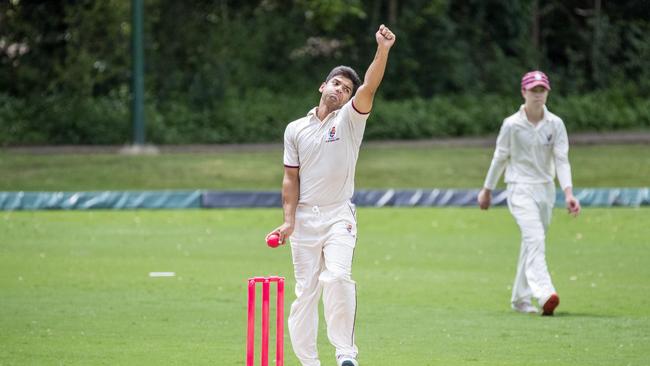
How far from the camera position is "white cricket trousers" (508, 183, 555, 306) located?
12883mm

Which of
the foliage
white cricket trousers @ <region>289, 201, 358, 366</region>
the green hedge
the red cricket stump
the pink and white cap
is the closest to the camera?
the red cricket stump

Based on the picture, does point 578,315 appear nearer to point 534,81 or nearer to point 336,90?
point 534,81

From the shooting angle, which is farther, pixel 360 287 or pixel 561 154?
pixel 360 287

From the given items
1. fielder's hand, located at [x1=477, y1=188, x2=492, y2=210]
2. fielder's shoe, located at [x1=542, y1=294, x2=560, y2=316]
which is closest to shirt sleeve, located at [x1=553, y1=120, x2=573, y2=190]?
fielder's hand, located at [x1=477, y1=188, x2=492, y2=210]

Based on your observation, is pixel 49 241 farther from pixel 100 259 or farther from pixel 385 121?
pixel 385 121

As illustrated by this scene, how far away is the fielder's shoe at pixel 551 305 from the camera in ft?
Answer: 41.8

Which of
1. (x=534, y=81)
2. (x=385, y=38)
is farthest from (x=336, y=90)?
(x=534, y=81)

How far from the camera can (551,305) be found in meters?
12.8

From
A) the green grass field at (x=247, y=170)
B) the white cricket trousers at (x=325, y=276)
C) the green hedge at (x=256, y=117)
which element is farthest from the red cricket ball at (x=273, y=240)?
the green hedge at (x=256, y=117)

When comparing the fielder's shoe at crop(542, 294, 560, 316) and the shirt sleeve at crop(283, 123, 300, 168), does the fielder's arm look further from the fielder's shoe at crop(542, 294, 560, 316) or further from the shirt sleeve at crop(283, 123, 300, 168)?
the fielder's shoe at crop(542, 294, 560, 316)

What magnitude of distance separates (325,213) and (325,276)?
43cm

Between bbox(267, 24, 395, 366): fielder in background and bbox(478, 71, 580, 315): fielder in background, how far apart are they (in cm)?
406

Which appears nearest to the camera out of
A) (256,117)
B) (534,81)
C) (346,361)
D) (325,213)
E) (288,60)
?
(346,361)

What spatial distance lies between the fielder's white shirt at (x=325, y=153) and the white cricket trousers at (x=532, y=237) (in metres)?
3.92
